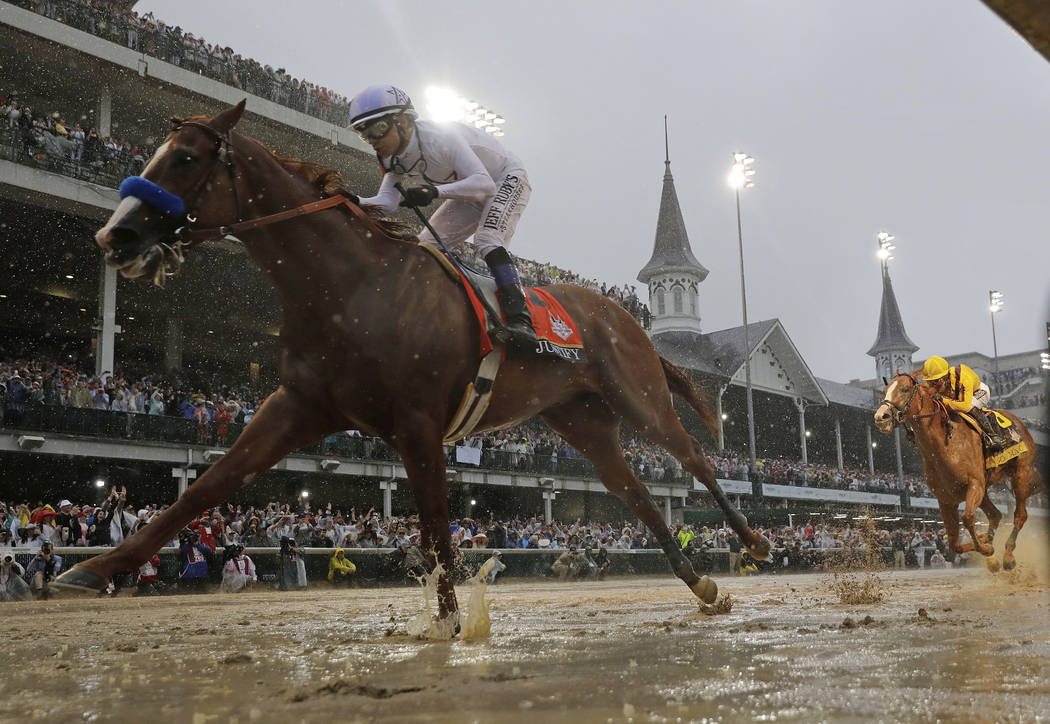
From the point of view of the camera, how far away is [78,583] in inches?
142

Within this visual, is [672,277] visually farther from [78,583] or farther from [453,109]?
[78,583]

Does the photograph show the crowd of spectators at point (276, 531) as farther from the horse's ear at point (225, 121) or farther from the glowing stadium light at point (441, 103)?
the glowing stadium light at point (441, 103)

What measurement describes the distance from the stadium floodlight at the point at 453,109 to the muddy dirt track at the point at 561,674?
833 inches

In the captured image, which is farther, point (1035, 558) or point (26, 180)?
point (26, 180)

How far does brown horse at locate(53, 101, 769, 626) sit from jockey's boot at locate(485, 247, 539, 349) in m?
0.27

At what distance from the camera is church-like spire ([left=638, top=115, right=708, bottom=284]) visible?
5759cm

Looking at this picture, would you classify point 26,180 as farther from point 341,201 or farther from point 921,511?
point 921,511

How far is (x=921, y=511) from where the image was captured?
48.5m

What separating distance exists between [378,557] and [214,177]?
14859 mm

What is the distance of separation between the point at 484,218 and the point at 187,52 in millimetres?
20378

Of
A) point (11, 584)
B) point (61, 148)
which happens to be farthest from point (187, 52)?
point (11, 584)

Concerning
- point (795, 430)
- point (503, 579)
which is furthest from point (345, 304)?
point (795, 430)

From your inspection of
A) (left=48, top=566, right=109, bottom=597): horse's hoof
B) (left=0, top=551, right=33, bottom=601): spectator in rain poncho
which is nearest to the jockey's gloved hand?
(left=48, top=566, right=109, bottom=597): horse's hoof

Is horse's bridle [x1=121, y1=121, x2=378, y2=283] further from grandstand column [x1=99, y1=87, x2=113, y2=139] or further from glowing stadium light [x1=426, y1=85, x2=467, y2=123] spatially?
glowing stadium light [x1=426, y1=85, x2=467, y2=123]
